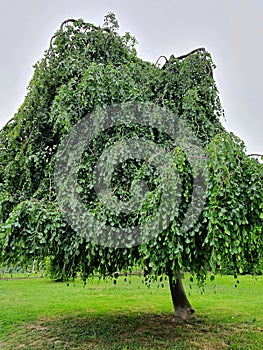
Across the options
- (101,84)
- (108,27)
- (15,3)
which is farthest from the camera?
(15,3)

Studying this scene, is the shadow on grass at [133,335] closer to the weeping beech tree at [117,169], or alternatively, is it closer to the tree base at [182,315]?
the tree base at [182,315]

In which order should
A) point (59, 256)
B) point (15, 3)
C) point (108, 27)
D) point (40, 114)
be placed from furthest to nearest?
point (15, 3) → point (108, 27) → point (40, 114) → point (59, 256)

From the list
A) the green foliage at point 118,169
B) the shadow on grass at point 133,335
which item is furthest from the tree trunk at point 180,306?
the green foliage at point 118,169

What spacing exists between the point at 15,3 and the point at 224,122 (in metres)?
3.86

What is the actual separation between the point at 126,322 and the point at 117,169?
8.30 feet

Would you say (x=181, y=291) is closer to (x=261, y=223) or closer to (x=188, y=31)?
(x=261, y=223)

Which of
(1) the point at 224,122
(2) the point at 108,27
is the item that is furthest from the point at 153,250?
(2) the point at 108,27

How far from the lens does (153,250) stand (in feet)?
8.78

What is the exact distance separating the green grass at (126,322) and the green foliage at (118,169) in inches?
23.5

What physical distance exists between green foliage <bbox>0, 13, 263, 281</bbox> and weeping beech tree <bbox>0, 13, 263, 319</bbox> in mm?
11

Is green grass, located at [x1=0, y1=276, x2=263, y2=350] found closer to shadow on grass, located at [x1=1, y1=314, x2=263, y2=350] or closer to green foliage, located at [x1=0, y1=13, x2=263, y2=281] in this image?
shadow on grass, located at [x1=1, y1=314, x2=263, y2=350]

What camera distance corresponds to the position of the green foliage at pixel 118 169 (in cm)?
271

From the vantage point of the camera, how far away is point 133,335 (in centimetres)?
417

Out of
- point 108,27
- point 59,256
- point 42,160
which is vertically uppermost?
point 108,27
